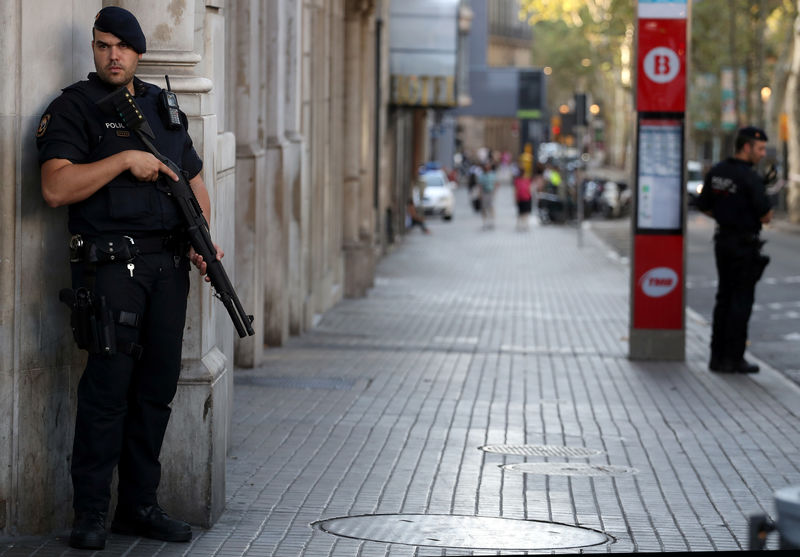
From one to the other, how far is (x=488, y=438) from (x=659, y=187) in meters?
5.15

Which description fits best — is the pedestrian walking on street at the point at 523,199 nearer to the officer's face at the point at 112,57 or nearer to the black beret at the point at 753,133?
the black beret at the point at 753,133

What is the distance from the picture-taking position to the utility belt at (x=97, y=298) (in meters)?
6.02

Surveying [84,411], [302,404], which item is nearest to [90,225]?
[84,411]

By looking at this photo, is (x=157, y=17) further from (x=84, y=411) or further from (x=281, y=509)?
(x=281, y=509)

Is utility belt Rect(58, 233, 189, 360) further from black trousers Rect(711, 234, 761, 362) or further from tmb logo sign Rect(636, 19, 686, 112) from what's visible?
tmb logo sign Rect(636, 19, 686, 112)

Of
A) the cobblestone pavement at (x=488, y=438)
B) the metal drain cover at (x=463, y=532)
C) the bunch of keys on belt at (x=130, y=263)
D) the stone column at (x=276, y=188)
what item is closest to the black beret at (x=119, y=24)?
the bunch of keys on belt at (x=130, y=263)

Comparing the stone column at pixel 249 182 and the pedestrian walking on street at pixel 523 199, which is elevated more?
the stone column at pixel 249 182

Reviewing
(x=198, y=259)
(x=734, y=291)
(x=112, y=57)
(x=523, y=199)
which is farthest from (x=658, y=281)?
(x=523, y=199)

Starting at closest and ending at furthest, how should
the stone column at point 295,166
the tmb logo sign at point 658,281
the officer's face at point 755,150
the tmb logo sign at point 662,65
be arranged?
the officer's face at point 755,150 → the tmb logo sign at point 662,65 → the tmb logo sign at point 658,281 → the stone column at point 295,166

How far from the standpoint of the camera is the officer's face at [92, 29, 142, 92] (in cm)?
607

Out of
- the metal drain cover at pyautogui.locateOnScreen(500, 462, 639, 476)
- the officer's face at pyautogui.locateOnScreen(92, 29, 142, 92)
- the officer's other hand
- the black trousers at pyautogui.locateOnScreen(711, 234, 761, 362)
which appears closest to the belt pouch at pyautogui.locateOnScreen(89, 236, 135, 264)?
the officer's other hand

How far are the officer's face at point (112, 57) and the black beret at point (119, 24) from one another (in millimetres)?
21

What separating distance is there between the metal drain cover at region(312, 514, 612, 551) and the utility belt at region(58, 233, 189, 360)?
1297 millimetres

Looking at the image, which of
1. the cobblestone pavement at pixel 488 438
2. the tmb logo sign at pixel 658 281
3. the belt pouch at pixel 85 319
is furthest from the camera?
the tmb logo sign at pixel 658 281
